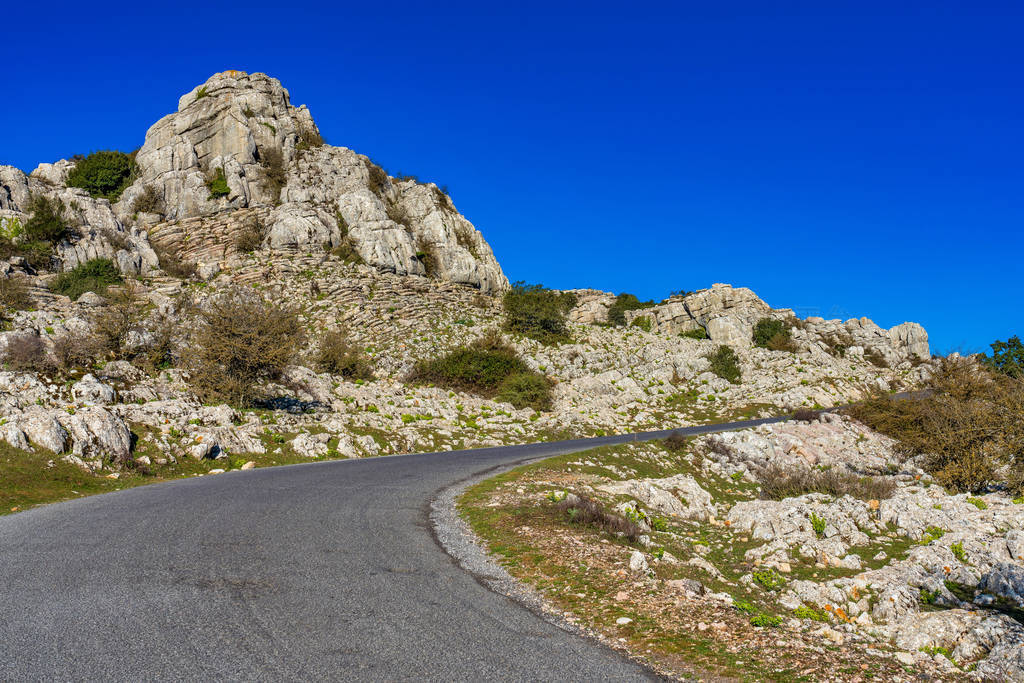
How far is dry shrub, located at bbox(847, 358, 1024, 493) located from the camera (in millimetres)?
19922

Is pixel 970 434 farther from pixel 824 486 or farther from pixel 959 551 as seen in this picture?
pixel 959 551

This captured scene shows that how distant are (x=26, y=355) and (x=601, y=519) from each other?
86.3 ft

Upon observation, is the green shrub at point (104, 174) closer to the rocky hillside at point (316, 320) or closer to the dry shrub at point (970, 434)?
the rocky hillside at point (316, 320)

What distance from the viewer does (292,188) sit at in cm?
6172

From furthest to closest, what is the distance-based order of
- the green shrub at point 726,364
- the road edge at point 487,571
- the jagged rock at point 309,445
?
the green shrub at point 726,364, the jagged rock at point 309,445, the road edge at point 487,571

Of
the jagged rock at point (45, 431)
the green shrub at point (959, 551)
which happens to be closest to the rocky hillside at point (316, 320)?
the jagged rock at point (45, 431)

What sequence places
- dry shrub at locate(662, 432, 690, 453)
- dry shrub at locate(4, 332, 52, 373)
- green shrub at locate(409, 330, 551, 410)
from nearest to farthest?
dry shrub at locate(4, 332, 52, 373)
dry shrub at locate(662, 432, 690, 453)
green shrub at locate(409, 330, 551, 410)

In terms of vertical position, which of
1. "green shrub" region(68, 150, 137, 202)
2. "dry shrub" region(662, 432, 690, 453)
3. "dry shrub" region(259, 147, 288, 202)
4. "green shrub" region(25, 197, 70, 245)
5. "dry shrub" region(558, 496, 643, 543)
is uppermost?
"dry shrub" region(259, 147, 288, 202)

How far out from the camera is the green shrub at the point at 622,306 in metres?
69.7

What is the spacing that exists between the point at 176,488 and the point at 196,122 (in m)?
63.3

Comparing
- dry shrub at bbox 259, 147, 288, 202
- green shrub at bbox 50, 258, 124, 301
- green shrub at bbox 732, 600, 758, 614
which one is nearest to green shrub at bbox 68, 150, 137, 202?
dry shrub at bbox 259, 147, 288, 202

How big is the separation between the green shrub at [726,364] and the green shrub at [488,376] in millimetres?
19391

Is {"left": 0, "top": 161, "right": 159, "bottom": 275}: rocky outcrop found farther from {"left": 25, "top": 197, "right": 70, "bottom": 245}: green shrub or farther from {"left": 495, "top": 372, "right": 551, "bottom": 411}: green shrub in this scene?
{"left": 495, "top": 372, "right": 551, "bottom": 411}: green shrub

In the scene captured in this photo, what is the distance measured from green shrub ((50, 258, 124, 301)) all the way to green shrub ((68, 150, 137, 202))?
18254 mm
